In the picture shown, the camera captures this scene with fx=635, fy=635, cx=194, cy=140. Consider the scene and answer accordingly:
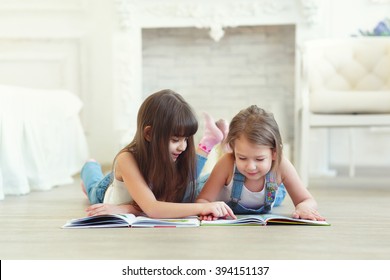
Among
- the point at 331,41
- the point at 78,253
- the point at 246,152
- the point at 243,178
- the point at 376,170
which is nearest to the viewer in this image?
the point at 78,253

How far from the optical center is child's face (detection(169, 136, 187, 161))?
Answer: 1.90 m

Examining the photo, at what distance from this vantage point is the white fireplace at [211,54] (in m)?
4.25

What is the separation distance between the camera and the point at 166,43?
15.2 feet

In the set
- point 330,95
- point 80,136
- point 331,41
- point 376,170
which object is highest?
point 331,41

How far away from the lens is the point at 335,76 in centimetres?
366

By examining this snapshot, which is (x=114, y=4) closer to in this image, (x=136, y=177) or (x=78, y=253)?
(x=136, y=177)

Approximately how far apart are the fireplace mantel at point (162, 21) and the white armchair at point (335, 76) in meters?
0.59

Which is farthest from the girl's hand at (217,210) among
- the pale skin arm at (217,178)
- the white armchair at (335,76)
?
the white armchair at (335,76)

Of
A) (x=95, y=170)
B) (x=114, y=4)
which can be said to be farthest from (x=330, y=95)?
(x=114, y=4)

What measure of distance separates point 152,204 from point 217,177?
25 cm

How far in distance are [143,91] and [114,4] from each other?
2.15 feet

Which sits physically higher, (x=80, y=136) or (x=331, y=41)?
(x=331, y=41)

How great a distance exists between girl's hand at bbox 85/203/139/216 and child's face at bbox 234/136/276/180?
0.38m

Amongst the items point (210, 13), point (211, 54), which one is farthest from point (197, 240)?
point (211, 54)
